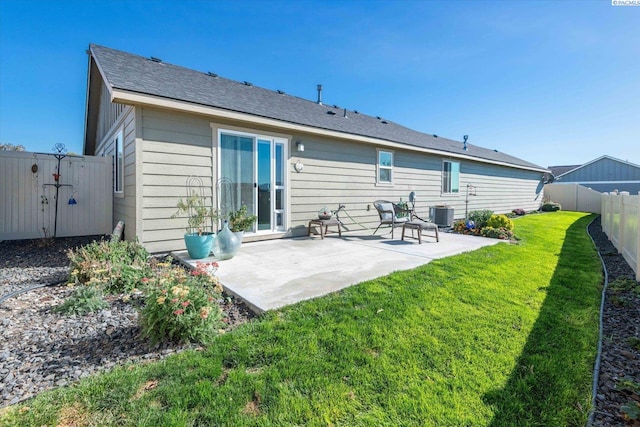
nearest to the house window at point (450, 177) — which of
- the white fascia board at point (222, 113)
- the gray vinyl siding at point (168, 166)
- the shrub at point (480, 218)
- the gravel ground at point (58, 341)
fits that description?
the shrub at point (480, 218)

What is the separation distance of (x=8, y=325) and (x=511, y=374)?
4.06 metres

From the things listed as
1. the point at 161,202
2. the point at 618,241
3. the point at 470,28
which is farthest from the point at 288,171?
the point at 618,241

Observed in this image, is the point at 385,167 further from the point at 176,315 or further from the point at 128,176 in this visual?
the point at 176,315

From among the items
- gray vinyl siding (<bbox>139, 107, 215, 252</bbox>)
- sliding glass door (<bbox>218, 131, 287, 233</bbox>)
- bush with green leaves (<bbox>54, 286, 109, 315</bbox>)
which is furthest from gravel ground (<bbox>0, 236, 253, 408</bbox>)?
sliding glass door (<bbox>218, 131, 287, 233</bbox>)

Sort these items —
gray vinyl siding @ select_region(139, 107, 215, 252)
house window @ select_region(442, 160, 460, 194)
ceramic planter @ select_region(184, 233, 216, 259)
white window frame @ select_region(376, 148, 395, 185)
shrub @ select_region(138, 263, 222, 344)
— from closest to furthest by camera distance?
shrub @ select_region(138, 263, 222, 344) → ceramic planter @ select_region(184, 233, 216, 259) → gray vinyl siding @ select_region(139, 107, 215, 252) → white window frame @ select_region(376, 148, 395, 185) → house window @ select_region(442, 160, 460, 194)

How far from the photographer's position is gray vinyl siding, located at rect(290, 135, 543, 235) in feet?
23.3

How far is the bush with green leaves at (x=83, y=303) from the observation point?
287 centimetres

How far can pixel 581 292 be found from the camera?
3557 mm

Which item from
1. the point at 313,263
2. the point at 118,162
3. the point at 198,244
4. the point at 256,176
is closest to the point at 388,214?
the point at 256,176

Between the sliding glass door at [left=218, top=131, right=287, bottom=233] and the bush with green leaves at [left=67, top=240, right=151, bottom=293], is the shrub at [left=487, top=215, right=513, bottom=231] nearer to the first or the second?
the sliding glass door at [left=218, top=131, right=287, bottom=233]

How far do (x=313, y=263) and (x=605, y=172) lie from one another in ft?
105

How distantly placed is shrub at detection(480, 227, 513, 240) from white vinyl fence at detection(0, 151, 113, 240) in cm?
913

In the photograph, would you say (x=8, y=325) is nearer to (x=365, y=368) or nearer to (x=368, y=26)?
(x=365, y=368)

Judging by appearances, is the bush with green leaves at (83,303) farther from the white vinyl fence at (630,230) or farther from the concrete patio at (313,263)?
the white vinyl fence at (630,230)
